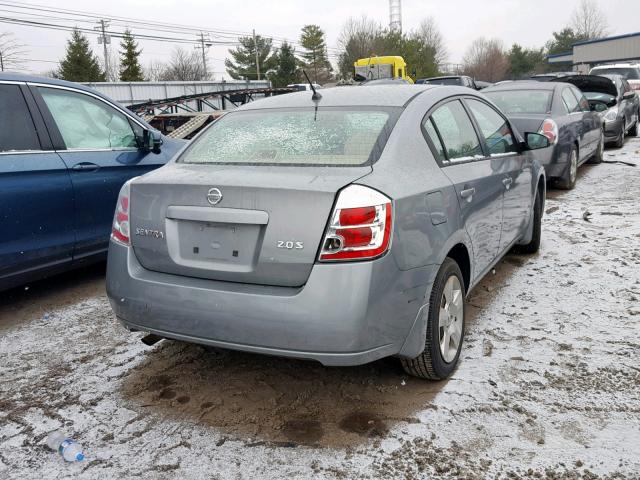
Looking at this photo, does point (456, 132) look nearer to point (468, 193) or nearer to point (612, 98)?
point (468, 193)

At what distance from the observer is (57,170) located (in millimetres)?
4469

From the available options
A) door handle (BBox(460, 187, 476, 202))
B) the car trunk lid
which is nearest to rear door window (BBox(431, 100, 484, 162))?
door handle (BBox(460, 187, 476, 202))

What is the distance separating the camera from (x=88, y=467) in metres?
2.57

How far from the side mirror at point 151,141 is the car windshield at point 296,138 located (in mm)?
1764

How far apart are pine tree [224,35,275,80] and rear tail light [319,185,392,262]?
74.8 metres

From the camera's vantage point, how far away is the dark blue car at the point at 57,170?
4.20m

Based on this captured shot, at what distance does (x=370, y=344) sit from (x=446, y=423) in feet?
1.84

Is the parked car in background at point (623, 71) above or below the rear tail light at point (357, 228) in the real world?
above

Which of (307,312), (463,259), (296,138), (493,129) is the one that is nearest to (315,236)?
(307,312)

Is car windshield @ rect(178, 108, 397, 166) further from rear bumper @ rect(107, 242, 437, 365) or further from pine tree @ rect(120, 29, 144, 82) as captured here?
pine tree @ rect(120, 29, 144, 82)

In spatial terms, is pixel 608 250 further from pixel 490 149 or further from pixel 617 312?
pixel 490 149

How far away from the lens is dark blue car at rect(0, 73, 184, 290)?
420cm

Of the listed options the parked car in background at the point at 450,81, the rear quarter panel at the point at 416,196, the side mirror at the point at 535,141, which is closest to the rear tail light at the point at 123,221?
the rear quarter panel at the point at 416,196

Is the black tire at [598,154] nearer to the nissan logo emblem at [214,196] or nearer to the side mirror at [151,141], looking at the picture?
the side mirror at [151,141]
